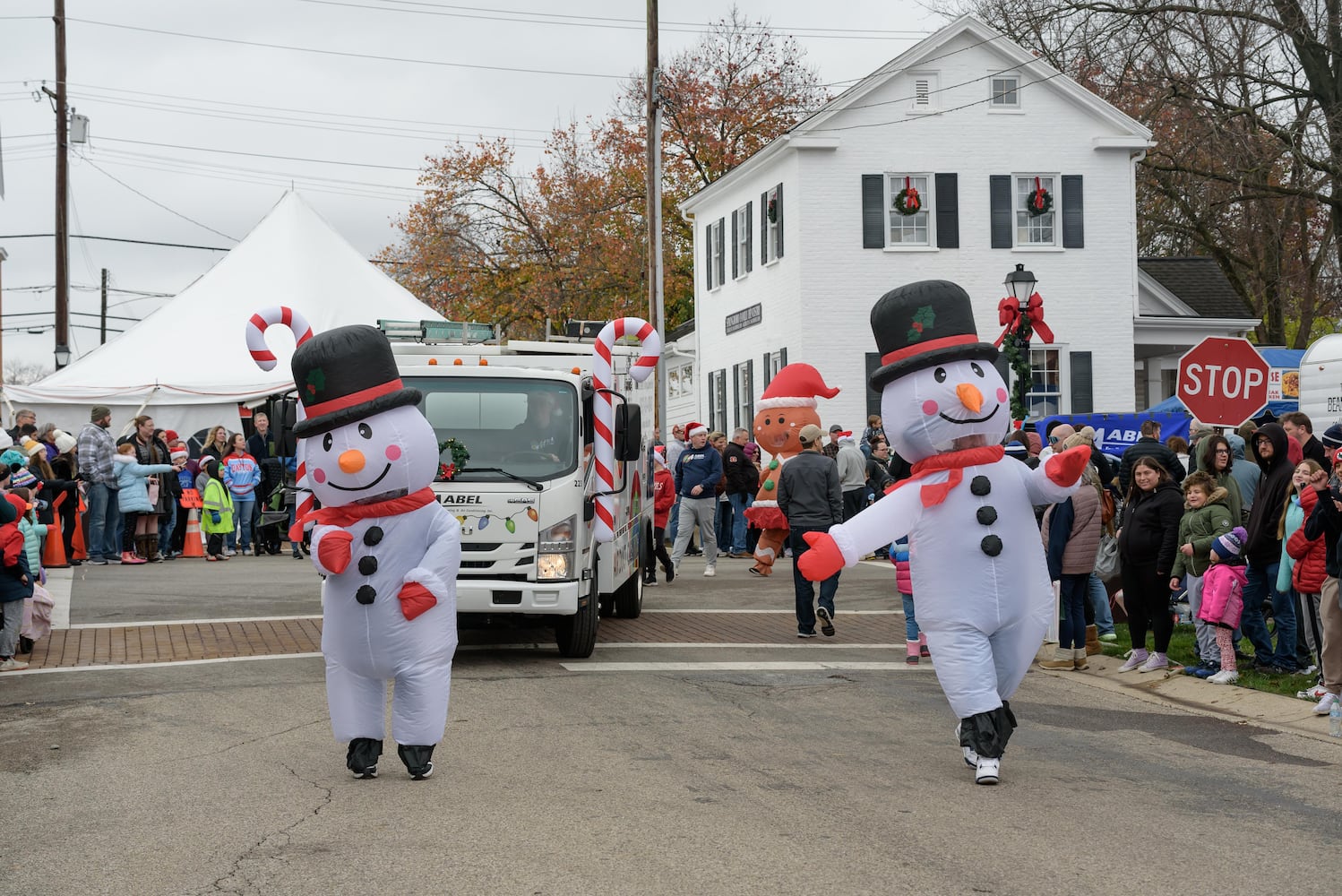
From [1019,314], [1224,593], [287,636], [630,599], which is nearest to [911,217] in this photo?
[1019,314]

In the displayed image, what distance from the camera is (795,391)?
22453mm

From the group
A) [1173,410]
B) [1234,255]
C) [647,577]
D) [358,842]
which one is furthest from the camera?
[1234,255]

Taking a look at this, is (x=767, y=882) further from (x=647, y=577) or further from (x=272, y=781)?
(x=647, y=577)

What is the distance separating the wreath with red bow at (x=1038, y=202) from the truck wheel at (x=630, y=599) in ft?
60.8

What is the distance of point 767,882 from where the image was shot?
19.8ft

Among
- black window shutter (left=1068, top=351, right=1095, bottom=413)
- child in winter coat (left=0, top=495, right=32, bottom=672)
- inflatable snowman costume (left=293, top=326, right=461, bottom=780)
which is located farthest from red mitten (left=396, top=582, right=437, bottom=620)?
black window shutter (left=1068, top=351, right=1095, bottom=413)

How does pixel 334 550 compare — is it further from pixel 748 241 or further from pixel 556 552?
pixel 748 241

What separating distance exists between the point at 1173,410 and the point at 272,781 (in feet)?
69.2

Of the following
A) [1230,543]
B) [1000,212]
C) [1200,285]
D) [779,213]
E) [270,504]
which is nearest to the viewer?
[1230,543]

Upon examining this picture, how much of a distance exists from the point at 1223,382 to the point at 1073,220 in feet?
61.2

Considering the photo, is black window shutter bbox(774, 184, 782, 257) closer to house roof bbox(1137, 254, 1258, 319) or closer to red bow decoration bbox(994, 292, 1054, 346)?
house roof bbox(1137, 254, 1258, 319)

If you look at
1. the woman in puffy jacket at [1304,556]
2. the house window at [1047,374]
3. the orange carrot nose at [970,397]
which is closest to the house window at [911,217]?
the house window at [1047,374]

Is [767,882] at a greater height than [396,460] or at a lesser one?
lesser

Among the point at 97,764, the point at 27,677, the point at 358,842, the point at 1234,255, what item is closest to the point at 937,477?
the point at 358,842
